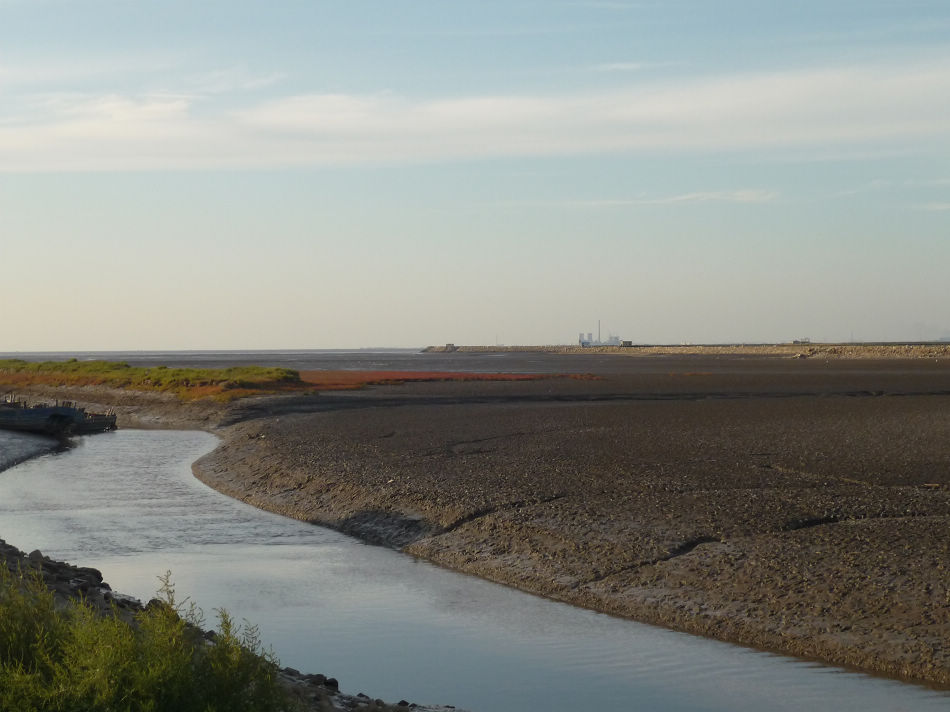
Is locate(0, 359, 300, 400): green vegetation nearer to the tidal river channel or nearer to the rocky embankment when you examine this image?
the tidal river channel

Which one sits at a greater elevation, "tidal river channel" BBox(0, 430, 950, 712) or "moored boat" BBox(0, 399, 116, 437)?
"moored boat" BBox(0, 399, 116, 437)

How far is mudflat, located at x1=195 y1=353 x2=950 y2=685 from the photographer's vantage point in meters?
14.4

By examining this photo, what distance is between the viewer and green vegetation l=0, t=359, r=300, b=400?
66.4 meters

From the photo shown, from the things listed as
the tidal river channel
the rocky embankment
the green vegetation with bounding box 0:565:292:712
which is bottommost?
the tidal river channel

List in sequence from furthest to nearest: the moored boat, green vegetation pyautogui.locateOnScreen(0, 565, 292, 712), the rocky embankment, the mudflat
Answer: the moored boat, the mudflat, the rocky embankment, green vegetation pyautogui.locateOnScreen(0, 565, 292, 712)

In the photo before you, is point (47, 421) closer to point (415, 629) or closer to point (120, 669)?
point (415, 629)

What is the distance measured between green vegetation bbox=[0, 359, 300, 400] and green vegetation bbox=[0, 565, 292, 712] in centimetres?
5194

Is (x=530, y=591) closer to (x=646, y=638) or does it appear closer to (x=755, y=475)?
(x=646, y=638)

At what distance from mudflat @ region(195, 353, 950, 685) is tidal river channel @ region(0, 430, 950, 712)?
0.74 m

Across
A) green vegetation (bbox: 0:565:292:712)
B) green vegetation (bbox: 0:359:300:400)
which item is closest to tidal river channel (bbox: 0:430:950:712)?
green vegetation (bbox: 0:565:292:712)

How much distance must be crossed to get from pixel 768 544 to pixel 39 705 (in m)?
11.7

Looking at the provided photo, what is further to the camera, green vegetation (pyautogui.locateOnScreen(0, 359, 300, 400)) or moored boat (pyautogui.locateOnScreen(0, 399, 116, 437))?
green vegetation (pyautogui.locateOnScreen(0, 359, 300, 400))

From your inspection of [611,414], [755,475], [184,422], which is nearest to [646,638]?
[755,475]

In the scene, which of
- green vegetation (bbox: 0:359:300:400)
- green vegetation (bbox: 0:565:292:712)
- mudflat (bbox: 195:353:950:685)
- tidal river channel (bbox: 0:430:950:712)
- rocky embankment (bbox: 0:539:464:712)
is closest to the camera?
green vegetation (bbox: 0:565:292:712)
